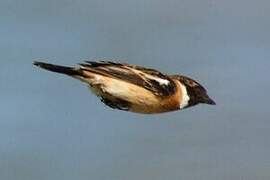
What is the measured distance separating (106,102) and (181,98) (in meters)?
0.83

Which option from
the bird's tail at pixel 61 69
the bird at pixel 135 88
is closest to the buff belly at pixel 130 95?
the bird at pixel 135 88

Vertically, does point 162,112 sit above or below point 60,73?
below

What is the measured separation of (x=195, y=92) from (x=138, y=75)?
0.72m

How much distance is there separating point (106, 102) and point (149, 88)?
0.50 meters

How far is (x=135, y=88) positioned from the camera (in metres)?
4.77

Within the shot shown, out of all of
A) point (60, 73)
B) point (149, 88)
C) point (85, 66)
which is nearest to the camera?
point (60, 73)

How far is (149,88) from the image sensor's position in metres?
4.98

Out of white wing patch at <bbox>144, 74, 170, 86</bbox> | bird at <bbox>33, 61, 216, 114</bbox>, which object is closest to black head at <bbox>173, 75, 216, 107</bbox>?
bird at <bbox>33, 61, 216, 114</bbox>

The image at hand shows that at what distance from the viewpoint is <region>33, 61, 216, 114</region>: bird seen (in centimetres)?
452

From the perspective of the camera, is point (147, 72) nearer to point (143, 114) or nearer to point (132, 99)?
point (132, 99)

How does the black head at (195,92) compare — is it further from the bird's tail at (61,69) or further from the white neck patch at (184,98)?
the bird's tail at (61,69)

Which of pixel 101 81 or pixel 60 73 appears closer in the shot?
pixel 60 73

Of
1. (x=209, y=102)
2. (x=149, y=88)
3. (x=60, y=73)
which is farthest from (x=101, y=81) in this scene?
(x=209, y=102)

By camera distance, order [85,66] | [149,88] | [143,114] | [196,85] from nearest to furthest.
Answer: [143,114]
[85,66]
[149,88]
[196,85]
